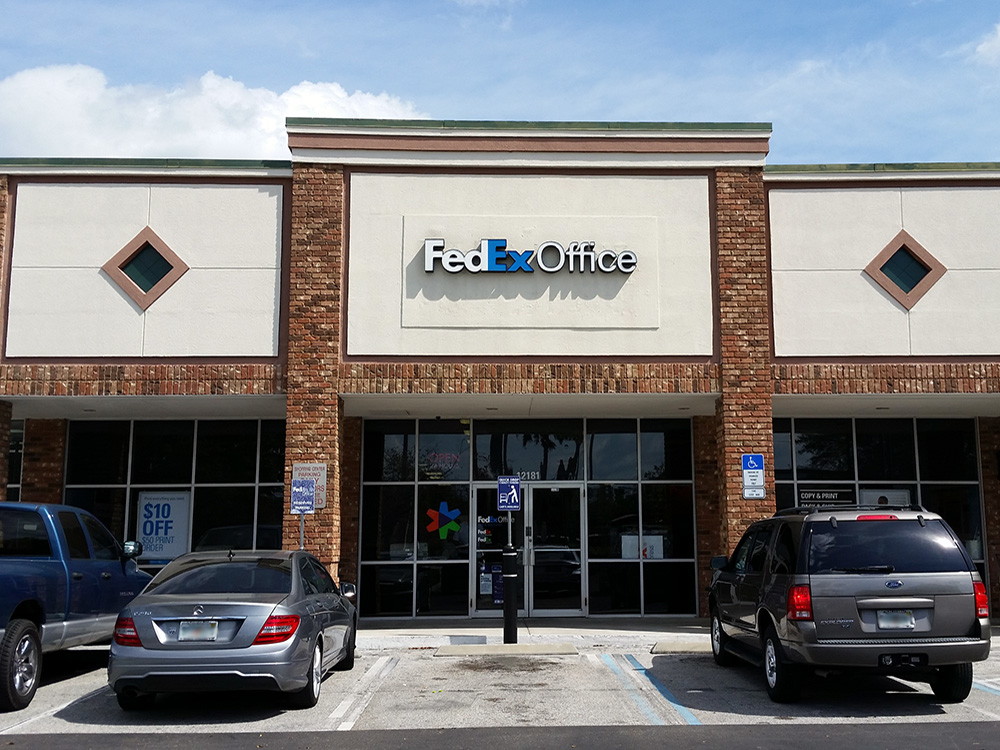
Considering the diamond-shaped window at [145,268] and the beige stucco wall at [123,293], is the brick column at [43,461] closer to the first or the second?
the beige stucco wall at [123,293]

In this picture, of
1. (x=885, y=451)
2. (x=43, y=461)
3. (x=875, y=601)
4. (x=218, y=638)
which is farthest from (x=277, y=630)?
(x=885, y=451)

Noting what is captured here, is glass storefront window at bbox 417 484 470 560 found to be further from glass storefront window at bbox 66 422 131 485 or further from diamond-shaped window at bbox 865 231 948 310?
diamond-shaped window at bbox 865 231 948 310

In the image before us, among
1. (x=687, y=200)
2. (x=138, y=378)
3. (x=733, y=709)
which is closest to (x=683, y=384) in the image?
(x=687, y=200)

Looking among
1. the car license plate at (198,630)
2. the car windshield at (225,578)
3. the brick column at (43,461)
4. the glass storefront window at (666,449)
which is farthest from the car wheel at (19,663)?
the glass storefront window at (666,449)

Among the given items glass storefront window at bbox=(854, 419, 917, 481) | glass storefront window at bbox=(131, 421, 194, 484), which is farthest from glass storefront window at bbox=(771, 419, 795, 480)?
glass storefront window at bbox=(131, 421, 194, 484)

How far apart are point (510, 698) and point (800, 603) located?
2.94 meters

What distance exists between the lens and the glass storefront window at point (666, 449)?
18250 mm

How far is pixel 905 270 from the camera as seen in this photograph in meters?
16.0

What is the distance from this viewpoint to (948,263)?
15992 mm

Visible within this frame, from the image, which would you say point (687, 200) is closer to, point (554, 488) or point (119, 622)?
point (554, 488)

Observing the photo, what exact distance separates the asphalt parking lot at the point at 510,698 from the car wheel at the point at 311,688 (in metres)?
0.09

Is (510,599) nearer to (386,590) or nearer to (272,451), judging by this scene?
(386,590)

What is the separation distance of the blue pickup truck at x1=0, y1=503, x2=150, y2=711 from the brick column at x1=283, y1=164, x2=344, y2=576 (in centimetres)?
383

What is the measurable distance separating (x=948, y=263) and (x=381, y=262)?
9042 millimetres
